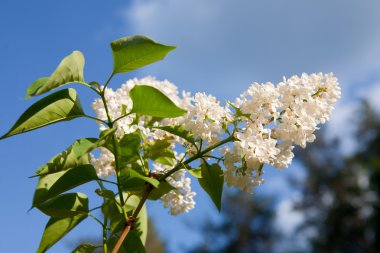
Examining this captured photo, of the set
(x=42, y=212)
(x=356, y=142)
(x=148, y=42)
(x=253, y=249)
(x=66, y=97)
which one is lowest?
(x=42, y=212)

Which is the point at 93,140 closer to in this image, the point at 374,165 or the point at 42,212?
the point at 42,212

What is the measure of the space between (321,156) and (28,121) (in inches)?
884

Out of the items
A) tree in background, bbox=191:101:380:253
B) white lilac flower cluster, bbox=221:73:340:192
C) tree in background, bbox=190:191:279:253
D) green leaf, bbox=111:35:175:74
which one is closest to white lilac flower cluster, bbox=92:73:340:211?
white lilac flower cluster, bbox=221:73:340:192

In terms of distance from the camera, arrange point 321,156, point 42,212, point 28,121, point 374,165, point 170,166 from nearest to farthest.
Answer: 1. point 28,121
2. point 42,212
3. point 170,166
4. point 374,165
5. point 321,156

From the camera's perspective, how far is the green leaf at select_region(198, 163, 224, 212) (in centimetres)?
105

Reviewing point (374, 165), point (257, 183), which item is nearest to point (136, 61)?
point (257, 183)

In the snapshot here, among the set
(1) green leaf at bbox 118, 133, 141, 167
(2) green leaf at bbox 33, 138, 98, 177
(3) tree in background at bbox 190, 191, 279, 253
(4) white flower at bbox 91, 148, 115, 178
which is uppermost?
(3) tree in background at bbox 190, 191, 279, 253

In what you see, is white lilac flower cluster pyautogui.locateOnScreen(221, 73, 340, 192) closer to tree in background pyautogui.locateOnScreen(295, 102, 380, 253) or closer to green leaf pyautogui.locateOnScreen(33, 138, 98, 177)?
green leaf pyautogui.locateOnScreen(33, 138, 98, 177)

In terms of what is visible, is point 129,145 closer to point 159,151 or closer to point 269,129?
point 159,151

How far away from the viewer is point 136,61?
98cm

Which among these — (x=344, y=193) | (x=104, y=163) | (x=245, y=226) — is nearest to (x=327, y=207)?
(x=344, y=193)

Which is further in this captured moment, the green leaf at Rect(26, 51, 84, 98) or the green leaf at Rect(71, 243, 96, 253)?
the green leaf at Rect(71, 243, 96, 253)

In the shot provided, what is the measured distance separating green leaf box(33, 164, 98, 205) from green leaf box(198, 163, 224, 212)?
0.23 meters

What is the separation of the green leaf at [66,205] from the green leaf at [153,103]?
0.78ft
